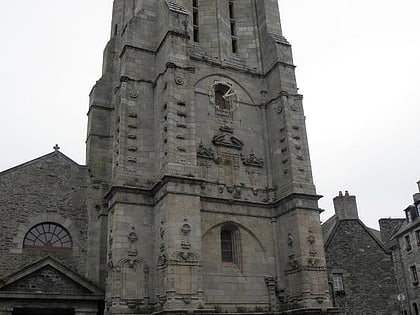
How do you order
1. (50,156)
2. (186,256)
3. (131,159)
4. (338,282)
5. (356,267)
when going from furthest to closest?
(356,267) < (338,282) < (50,156) < (131,159) < (186,256)

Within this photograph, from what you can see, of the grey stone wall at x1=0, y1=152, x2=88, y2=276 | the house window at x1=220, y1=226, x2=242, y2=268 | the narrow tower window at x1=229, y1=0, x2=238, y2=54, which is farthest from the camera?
the narrow tower window at x1=229, y1=0, x2=238, y2=54

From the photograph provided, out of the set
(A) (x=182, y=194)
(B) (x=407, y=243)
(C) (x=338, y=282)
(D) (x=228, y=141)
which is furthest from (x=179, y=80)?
(B) (x=407, y=243)

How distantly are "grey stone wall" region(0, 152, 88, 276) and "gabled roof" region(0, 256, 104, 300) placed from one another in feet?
3.98

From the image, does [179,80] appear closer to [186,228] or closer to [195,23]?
[195,23]

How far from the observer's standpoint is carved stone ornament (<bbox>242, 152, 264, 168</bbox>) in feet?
64.0

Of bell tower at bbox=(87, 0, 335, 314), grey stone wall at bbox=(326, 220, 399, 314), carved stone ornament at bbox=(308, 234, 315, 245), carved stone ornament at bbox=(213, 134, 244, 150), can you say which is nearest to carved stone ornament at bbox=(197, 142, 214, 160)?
bell tower at bbox=(87, 0, 335, 314)

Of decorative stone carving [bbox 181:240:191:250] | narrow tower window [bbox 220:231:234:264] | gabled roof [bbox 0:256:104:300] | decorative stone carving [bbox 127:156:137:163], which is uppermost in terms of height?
decorative stone carving [bbox 127:156:137:163]

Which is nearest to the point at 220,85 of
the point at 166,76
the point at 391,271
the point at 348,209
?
the point at 166,76

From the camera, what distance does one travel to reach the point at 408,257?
29.0m

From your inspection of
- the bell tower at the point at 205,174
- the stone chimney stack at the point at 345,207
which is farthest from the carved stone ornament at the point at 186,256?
the stone chimney stack at the point at 345,207

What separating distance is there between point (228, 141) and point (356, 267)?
11406 mm

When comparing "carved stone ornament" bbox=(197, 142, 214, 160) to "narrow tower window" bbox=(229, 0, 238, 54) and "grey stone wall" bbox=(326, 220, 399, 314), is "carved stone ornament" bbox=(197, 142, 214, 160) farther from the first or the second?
"grey stone wall" bbox=(326, 220, 399, 314)

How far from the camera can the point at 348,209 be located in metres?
26.6

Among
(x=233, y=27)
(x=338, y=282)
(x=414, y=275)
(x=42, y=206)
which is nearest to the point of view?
(x=42, y=206)
